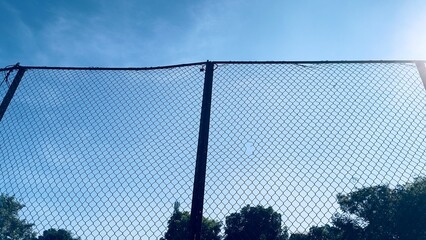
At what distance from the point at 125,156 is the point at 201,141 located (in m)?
1.11

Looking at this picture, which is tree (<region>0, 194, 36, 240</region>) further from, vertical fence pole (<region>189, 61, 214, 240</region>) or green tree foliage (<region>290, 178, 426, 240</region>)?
vertical fence pole (<region>189, 61, 214, 240</region>)

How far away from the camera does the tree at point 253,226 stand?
3334cm

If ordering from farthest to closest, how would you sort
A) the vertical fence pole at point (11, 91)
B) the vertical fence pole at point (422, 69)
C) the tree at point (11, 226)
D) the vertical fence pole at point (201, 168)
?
the tree at point (11, 226) < the vertical fence pole at point (11, 91) < the vertical fence pole at point (422, 69) < the vertical fence pole at point (201, 168)

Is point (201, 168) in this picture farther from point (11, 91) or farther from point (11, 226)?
point (11, 226)

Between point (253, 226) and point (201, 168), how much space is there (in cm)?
3493

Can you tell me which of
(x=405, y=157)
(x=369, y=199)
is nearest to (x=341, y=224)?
(x=369, y=199)

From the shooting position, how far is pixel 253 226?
114 ft

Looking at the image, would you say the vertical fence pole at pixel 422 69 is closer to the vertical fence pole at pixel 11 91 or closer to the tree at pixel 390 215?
the vertical fence pole at pixel 11 91

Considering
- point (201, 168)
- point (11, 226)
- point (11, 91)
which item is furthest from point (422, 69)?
point (11, 226)

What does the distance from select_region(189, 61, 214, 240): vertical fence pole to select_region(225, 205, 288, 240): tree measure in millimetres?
32228

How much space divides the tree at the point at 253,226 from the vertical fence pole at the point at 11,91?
1250 inches

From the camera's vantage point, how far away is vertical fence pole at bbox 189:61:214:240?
2396mm

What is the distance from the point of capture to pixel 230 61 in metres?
3.36

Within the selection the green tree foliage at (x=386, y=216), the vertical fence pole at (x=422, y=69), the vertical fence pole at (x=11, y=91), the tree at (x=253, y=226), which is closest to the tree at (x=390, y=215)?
the green tree foliage at (x=386, y=216)
